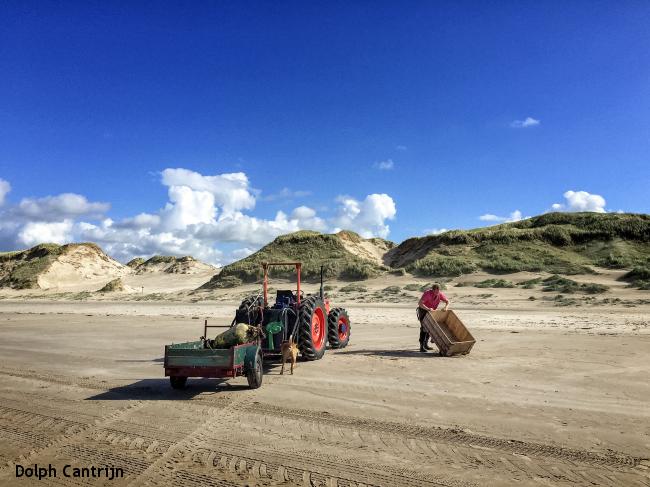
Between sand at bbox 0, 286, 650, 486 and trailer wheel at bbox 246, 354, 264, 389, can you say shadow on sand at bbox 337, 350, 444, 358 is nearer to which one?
sand at bbox 0, 286, 650, 486

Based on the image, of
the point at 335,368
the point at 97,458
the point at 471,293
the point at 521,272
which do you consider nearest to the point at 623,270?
the point at 521,272

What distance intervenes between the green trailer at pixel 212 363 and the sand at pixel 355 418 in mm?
303

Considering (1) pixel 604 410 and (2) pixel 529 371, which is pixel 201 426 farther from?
(2) pixel 529 371

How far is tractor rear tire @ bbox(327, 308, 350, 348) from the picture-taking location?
11.1 m

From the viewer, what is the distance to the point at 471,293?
2600 centimetres

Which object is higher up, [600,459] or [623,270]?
[623,270]

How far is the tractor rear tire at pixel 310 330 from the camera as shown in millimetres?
9328

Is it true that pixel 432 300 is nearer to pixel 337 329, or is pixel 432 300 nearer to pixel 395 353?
pixel 395 353

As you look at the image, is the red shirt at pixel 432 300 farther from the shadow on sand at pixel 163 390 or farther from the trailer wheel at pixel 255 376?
the trailer wheel at pixel 255 376

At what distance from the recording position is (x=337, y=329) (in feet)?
36.7

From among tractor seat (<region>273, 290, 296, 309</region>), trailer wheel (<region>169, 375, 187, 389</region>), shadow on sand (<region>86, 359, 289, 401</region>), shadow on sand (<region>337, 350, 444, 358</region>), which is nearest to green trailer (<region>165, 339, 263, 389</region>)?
trailer wheel (<region>169, 375, 187, 389</region>)

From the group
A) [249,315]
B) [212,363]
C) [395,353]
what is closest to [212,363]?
[212,363]

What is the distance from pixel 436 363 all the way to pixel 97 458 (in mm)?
6240

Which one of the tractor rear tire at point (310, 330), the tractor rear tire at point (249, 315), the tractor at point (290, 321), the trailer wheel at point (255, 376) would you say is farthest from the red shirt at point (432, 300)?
the trailer wheel at point (255, 376)
